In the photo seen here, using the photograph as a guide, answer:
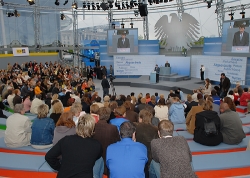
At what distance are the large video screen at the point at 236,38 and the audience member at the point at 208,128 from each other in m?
8.26

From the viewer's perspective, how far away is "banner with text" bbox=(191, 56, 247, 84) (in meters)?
10.5

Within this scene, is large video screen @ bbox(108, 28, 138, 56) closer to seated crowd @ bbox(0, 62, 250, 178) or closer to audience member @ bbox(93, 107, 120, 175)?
seated crowd @ bbox(0, 62, 250, 178)

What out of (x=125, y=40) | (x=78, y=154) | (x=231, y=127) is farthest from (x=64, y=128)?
(x=125, y=40)

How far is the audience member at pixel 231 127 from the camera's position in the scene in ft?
11.7

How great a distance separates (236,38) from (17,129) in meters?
10.3

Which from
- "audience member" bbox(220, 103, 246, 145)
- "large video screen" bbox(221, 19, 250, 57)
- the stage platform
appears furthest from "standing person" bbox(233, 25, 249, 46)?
"audience member" bbox(220, 103, 246, 145)

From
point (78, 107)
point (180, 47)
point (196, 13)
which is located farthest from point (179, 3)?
point (78, 107)

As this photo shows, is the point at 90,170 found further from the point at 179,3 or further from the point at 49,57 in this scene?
the point at 49,57

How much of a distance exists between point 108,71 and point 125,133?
1383 cm

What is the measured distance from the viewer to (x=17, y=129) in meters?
3.59

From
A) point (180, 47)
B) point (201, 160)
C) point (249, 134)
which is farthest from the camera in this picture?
point (180, 47)

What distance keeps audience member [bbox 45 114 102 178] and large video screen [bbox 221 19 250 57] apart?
1020cm

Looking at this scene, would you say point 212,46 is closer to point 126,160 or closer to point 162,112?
point 162,112

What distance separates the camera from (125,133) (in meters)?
2.26
